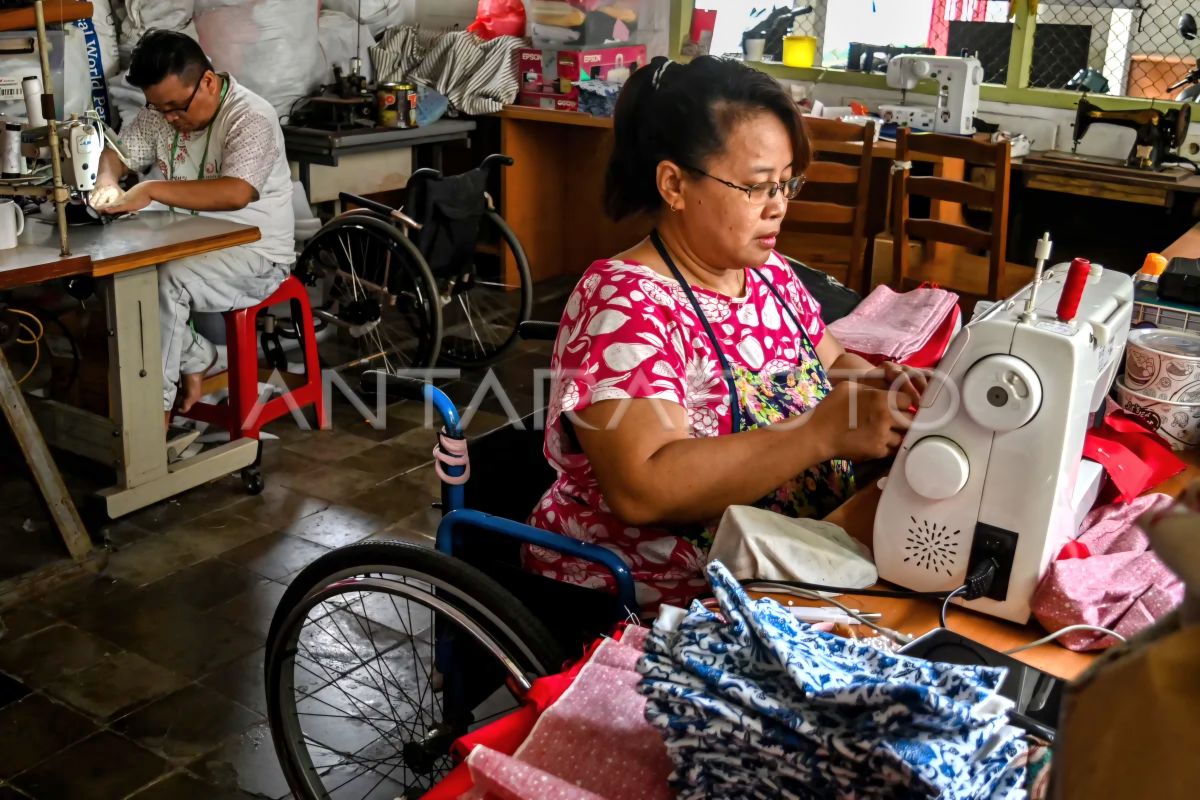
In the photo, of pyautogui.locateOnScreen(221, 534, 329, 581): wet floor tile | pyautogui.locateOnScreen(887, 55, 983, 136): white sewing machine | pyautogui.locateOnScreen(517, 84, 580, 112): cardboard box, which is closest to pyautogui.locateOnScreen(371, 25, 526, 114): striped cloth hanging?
pyautogui.locateOnScreen(517, 84, 580, 112): cardboard box

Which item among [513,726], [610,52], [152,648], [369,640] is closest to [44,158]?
[152,648]

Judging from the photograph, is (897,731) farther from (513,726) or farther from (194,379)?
(194,379)

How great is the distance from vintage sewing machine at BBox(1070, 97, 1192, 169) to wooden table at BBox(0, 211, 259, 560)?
2929 mm

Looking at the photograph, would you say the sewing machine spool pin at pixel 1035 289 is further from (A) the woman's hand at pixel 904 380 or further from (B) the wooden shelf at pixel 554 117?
(B) the wooden shelf at pixel 554 117

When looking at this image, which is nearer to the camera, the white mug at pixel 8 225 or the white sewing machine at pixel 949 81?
the white mug at pixel 8 225

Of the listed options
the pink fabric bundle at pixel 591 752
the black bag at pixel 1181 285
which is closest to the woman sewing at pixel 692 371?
the pink fabric bundle at pixel 591 752

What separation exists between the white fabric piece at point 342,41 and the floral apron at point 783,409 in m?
3.96

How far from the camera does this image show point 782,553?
3.76ft

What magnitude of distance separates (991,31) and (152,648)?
4.11m

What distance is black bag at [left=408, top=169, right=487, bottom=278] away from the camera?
3832mm

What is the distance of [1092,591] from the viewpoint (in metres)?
1.09

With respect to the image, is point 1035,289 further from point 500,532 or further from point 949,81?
point 949,81

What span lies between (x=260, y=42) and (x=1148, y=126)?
3.46 m

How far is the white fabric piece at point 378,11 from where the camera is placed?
530cm
